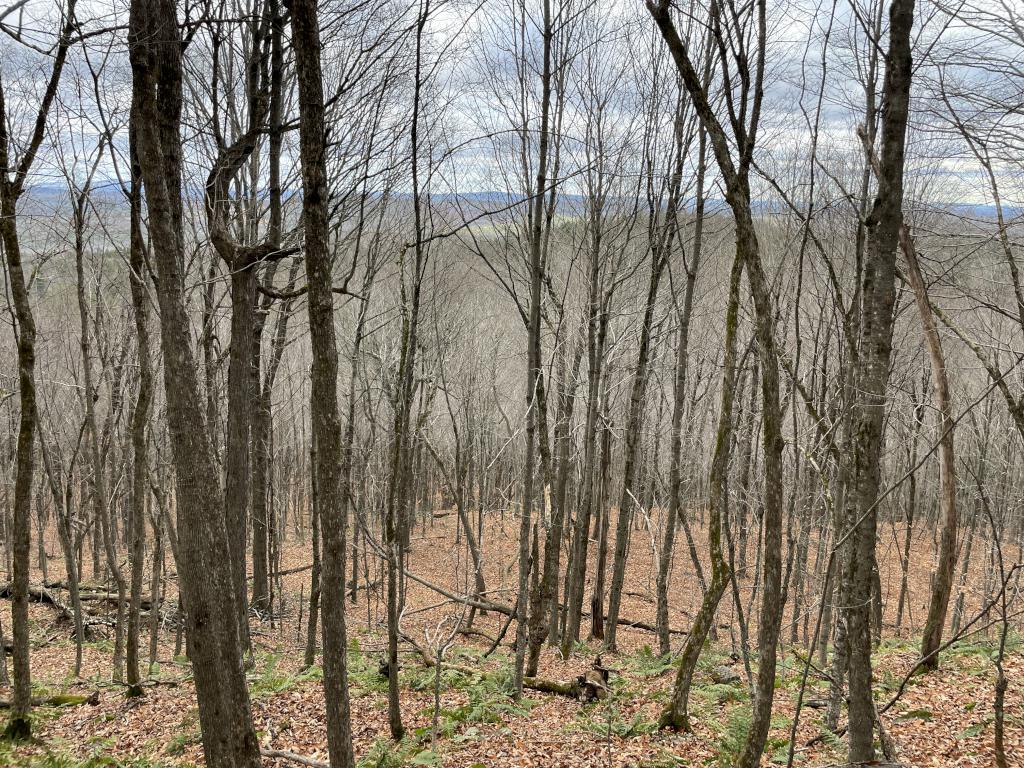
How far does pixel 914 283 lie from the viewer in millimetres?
5777

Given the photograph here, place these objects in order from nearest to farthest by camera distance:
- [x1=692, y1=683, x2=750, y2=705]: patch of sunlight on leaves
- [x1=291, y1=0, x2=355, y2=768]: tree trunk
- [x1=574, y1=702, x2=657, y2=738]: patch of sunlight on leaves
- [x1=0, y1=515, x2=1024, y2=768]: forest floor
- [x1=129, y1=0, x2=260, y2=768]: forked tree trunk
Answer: [x1=291, y1=0, x2=355, y2=768]: tree trunk < [x1=129, y1=0, x2=260, y2=768]: forked tree trunk < [x1=0, y1=515, x2=1024, y2=768]: forest floor < [x1=574, y1=702, x2=657, y2=738]: patch of sunlight on leaves < [x1=692, y1=683, x2=750, y2=705]: patch of sunlight on leaves

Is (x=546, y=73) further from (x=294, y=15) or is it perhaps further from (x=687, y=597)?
(x=687, y=597)

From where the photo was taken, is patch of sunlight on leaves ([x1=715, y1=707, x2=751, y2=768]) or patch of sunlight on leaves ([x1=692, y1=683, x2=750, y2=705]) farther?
patch of sunlight on leaves ([x1=692, y1=683, x2=750, y2=705])

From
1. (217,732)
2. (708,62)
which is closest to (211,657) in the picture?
(217,732)

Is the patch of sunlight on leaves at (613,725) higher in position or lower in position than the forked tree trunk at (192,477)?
lower

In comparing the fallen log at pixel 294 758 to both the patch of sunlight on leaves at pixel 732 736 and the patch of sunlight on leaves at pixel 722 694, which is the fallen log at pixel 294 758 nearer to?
the patch of sunlight on leaves at pixel 732 736

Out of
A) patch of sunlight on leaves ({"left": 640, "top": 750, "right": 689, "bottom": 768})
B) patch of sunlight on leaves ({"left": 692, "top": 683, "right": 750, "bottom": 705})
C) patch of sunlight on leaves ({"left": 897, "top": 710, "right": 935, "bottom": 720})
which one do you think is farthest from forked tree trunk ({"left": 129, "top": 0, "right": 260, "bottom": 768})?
patch of sunlight on leaves ({"left": 897, "top": 710, "right": 935, "bottom": 720})

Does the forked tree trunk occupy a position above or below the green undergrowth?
above

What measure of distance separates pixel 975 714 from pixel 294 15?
7.36 meters

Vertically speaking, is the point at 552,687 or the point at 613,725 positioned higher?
→ the point at 613,725

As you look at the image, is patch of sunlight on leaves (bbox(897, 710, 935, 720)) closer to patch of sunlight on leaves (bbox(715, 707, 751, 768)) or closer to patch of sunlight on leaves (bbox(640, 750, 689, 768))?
patch of sunlight on leaves (bbox(715, 707, 751, 768))

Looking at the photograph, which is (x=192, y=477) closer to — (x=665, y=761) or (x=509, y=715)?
(x=509, y=715)

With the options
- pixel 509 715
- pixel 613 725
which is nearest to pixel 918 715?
pixel 613 725

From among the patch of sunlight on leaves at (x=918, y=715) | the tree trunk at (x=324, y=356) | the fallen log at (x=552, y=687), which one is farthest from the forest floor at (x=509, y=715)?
the tree trunk at (x=324, y=356)
